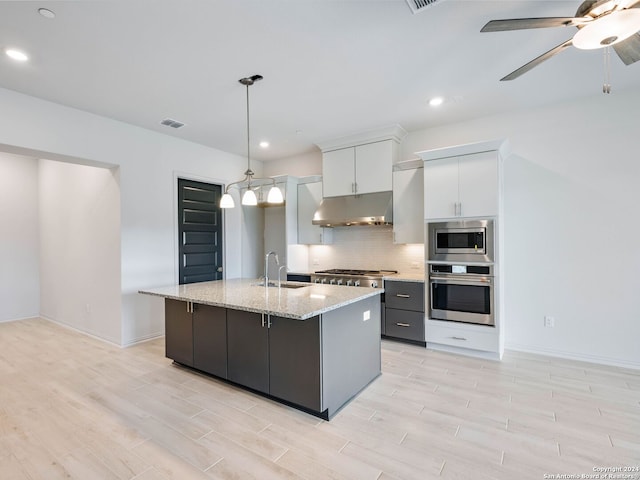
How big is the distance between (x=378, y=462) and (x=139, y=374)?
2526 millimetres

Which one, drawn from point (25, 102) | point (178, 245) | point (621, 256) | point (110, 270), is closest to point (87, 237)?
point (110, 270)

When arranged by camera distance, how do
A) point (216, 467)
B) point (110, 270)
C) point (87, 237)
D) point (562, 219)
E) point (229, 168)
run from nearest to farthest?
point (216, 467)
point (562, 219)
point (110, 270)
point (87, 237)
point (229, 168)

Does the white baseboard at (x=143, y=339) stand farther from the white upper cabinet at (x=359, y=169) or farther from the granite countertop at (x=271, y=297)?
the white upper cabinet at (x=359, y=169)

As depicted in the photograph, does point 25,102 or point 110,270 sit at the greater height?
point 25,102

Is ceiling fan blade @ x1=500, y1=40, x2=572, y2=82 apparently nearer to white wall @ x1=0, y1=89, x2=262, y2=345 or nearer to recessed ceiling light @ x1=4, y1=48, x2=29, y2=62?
recessed ceiling light @ x1=4, y1=48, x2=29, y2=62

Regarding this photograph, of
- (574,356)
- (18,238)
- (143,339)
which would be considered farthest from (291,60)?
(18,238)

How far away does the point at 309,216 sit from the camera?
5.04 m

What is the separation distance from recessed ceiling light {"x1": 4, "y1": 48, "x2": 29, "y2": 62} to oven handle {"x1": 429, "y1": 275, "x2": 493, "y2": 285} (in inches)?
172

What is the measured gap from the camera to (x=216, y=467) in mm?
1878

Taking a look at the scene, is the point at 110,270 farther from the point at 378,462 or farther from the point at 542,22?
the point at 542,22

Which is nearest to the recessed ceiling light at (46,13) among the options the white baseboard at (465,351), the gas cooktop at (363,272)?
the gas cooktop at (363,272)

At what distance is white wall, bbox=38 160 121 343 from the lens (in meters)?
4.16

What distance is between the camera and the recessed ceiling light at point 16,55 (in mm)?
2494

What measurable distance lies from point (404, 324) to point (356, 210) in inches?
63.8
